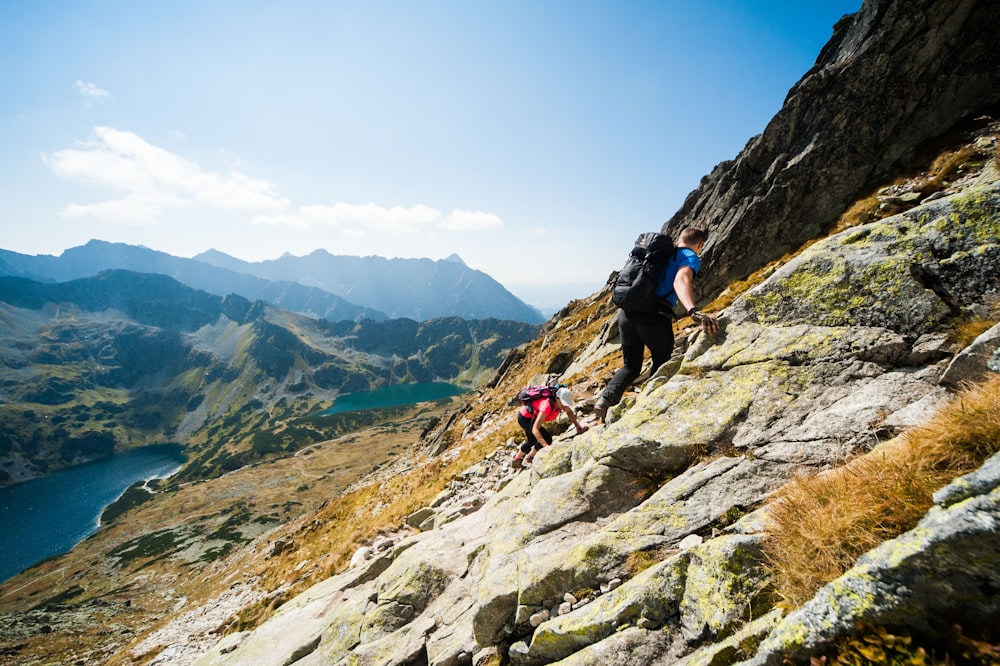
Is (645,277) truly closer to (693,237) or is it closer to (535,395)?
(693,237)

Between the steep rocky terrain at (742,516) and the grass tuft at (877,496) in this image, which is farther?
the grass tuft at (877,496)

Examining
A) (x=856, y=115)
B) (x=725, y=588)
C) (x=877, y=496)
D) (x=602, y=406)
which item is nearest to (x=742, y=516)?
(x=725, y=588)

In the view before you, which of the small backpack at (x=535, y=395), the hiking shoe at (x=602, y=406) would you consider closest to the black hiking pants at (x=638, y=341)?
the hiking shoe at (x=602, y=406)

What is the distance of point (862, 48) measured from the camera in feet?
87.5

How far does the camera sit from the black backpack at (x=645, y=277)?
30.3 ft

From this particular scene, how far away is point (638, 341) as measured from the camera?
408 inches

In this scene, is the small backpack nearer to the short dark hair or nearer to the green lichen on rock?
the short dark hair

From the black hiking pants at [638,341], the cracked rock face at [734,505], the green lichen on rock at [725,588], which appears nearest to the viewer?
the cracked rock face at [734,505]

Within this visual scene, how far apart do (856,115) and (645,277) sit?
29.5 m

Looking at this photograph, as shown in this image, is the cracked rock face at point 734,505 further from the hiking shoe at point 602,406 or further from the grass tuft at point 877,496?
the hiking shoe at point 602,406

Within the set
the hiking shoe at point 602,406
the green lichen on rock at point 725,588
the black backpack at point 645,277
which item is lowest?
the green lichen on rock at point 725,588

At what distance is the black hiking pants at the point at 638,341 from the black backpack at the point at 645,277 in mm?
443

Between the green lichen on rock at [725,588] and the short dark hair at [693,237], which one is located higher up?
the short dark hair at [693,237]

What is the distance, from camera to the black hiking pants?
1000 cm
